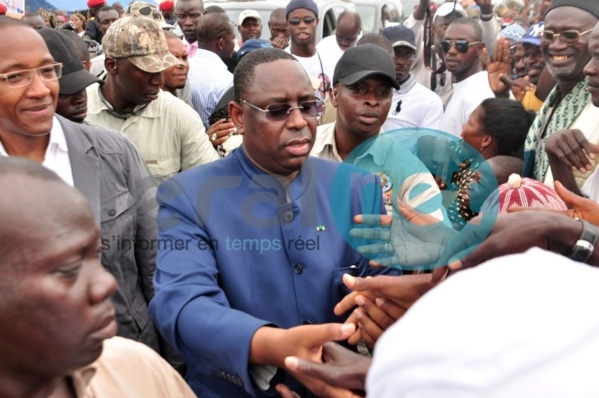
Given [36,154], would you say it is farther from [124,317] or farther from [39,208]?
[39,208]

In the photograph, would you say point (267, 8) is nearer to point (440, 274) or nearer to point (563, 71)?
point (563, 71)

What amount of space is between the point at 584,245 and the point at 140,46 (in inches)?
122

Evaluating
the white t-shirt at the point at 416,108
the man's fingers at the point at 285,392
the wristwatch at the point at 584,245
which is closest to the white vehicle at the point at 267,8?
the white t-shirt at the point at 416,108

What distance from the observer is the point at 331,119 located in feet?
17.1

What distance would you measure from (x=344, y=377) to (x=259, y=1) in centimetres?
1030

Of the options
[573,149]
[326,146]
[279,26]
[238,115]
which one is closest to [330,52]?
[279,26]

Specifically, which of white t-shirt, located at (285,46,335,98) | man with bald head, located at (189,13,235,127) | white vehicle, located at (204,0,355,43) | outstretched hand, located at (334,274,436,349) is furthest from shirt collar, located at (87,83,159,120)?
white vehicle, located at (204,0,355,43)

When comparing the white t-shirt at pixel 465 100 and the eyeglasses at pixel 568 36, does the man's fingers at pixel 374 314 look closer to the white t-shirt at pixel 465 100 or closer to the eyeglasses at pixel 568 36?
the eyeglasses at pixel 568 36

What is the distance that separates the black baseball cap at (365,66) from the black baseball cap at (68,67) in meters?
1.42

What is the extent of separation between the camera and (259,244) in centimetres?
240

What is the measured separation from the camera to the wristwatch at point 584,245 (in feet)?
7.47

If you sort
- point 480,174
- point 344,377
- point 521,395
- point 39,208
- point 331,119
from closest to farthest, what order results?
point 521,395 < point 39,208 < point 344,377 < point 480,174 < point 331,119

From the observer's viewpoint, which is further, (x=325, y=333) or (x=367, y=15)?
(x=367, y=15)

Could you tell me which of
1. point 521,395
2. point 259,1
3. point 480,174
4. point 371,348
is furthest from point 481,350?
point 259,1
